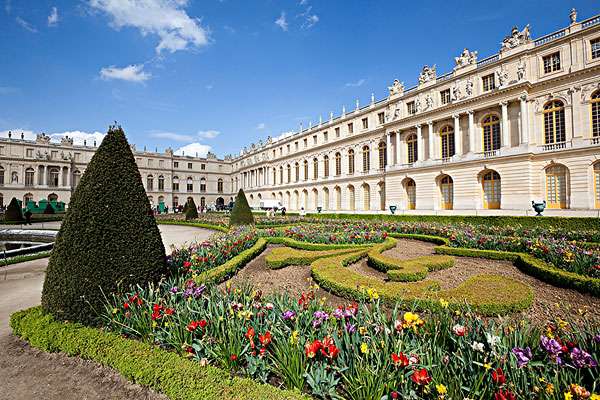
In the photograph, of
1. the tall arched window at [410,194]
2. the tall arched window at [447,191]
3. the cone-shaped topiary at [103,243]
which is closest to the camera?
the cone-shaped topiary at [103,243]

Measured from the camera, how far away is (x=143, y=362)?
10.7 ft

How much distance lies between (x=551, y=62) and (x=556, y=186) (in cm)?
1007

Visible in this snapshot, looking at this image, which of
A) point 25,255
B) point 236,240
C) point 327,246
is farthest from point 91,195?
point 25,255

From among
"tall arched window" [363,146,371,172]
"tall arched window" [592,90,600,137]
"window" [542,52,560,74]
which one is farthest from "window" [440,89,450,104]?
"tall arched window" [363,146,371,172]

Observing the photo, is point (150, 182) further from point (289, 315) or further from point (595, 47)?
point (595, 47)

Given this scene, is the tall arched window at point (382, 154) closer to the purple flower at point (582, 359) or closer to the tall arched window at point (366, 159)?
the tall arched window at point (366, 159)

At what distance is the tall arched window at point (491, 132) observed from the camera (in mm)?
25781

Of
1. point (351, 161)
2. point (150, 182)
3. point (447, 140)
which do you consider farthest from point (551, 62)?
point (150, 182)

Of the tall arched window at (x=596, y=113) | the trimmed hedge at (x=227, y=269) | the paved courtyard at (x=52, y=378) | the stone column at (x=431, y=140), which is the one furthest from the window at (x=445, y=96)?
the paved courtyard at (x=52, y=378)

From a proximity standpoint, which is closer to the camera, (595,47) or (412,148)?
(595,47)

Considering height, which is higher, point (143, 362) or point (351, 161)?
point (351, 161)

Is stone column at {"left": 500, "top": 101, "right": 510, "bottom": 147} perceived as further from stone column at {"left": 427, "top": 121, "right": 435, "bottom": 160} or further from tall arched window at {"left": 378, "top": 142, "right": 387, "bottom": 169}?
tall arched window at {"left": 378, "top": 142, "right": 387, "bottom": 169}

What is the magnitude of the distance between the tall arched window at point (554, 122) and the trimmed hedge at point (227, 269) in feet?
86.3

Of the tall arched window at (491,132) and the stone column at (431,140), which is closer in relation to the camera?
the tall arched window at (491,132)
